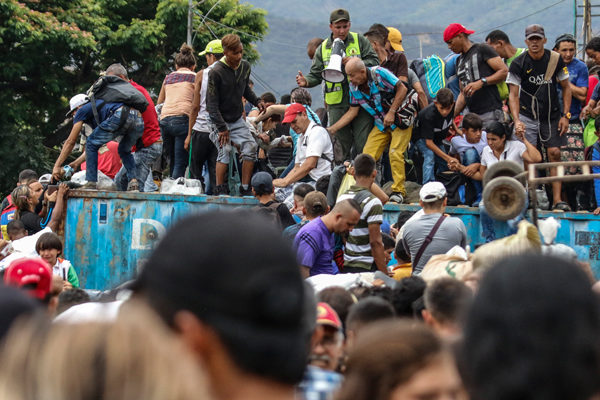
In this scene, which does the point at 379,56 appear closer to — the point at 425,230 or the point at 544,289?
the point at 425,230

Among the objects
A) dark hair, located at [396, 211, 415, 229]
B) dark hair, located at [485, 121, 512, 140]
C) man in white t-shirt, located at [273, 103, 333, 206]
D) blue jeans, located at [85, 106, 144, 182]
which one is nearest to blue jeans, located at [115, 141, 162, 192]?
blue jeans, located at [85, 106, 144, 182]

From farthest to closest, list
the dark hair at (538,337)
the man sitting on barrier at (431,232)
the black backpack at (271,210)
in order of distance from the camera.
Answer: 1. the black backpack at (271,210)
2. the man sitting on barrier at (431,232)
3. the dark hair at (538,337)

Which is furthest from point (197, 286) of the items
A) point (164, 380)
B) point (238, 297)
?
point (164, 380)

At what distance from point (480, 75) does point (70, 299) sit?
670cm

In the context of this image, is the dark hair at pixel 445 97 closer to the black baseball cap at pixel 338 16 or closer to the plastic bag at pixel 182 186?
the black baseball cap at pixel 338 16

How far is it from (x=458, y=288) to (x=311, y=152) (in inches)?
234

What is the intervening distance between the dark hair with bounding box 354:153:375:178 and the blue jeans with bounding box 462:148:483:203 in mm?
2327

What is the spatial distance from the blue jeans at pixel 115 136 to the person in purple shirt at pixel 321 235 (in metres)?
4.17

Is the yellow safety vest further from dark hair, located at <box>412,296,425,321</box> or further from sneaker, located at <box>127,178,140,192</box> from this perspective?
dark hair, located at <box>412,296,425,321</box>

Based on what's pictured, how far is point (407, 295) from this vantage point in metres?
5.52

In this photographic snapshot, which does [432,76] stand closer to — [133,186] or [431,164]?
[431,164]

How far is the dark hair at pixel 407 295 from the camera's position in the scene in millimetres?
5500

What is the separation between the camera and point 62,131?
25.5 metres

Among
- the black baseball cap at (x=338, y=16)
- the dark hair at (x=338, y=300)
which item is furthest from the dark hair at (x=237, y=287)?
the black baseball cap at (x=338, y=16)
